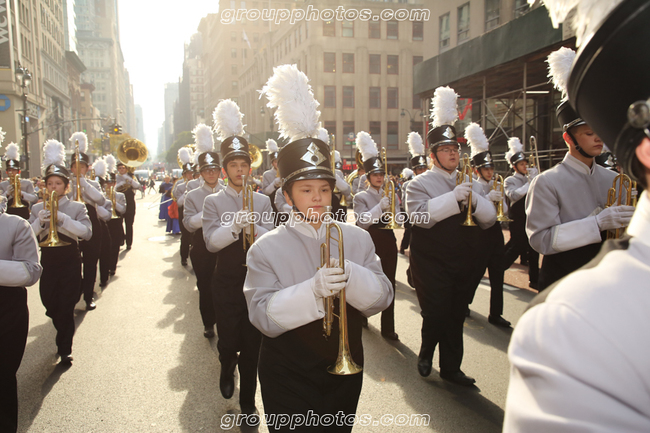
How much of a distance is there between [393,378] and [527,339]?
3990mm

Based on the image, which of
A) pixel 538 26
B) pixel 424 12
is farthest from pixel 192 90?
pixel 538 26

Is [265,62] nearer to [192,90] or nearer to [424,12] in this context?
[424,12]

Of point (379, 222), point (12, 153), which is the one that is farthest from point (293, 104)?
point (12, 153)

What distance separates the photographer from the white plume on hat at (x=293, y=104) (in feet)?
10.0

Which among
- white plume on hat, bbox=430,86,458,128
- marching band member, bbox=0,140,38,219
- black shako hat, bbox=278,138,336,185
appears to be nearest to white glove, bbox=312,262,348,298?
black shako hat, bbox=278,138,336,185

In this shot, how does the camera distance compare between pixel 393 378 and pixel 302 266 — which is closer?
pixel 302 266

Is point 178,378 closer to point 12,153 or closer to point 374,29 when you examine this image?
point 12,153

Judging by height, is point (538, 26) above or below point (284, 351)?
above

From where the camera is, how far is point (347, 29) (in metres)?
47.8

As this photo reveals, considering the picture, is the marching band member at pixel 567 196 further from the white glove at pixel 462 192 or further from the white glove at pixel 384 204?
the white glove at pixel 384 204

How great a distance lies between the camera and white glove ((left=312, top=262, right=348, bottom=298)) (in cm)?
233

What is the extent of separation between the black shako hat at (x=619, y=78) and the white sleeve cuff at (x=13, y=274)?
3.74 m

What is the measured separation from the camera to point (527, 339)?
40.6 inches

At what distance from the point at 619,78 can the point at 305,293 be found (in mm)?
1745
